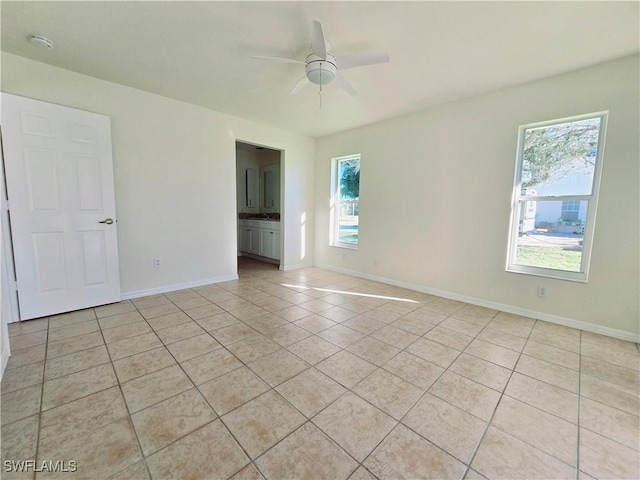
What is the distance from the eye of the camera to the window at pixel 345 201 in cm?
471

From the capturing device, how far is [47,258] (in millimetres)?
2664

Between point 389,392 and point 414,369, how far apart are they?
352 mm

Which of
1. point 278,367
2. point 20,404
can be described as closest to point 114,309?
point 20,404

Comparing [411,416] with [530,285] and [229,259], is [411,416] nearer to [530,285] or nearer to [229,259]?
[530,285]

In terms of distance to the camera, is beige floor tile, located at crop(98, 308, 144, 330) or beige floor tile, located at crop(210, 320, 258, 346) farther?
beige floor tile, located at crop(98, 308, 144, 330)

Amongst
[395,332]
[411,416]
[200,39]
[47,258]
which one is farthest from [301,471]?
[47,258]

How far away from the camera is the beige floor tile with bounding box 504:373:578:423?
1546mm

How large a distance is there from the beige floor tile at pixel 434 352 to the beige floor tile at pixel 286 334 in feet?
3.11

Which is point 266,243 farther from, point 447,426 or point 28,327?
point 447,426

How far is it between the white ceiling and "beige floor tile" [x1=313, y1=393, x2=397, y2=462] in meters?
2.60

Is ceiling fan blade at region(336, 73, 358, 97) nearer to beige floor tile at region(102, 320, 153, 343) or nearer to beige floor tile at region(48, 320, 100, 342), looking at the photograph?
beige floor tile at region(102, 320, 153, 343)

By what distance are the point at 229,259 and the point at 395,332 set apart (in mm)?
2828

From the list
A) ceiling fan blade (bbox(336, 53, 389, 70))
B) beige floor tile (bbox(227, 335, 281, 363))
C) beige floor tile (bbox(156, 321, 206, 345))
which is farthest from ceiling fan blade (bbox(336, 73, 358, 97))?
beige floor tile (bbox(156, 321, 206, 345))

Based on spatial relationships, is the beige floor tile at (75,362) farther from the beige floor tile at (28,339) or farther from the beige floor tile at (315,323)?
the beige floor tile at (315,323)
